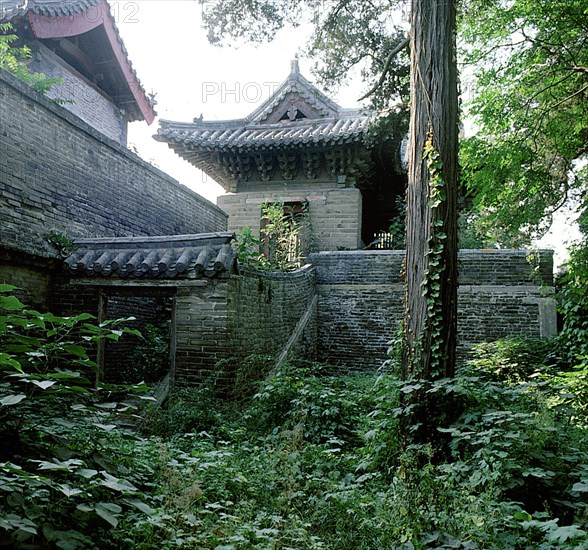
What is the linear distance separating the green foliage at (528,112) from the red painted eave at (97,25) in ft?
27.2

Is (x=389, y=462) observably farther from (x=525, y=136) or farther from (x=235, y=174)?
(x=235, y=174)

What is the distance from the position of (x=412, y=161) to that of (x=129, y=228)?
608 centimetres

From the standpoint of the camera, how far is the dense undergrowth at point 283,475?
2.05 meters

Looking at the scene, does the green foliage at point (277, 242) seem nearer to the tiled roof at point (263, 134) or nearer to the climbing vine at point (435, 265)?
the tiled roof at point (263, 134)

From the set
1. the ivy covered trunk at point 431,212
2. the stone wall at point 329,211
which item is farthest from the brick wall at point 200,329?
the stone wall at point 329,211

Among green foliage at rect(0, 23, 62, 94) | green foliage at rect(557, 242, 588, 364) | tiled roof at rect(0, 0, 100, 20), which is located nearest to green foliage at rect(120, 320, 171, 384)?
green foliage at rect(0, 23, 62, 94)

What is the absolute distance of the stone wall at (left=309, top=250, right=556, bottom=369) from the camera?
9234 mm

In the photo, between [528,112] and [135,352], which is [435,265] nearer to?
[528,112]

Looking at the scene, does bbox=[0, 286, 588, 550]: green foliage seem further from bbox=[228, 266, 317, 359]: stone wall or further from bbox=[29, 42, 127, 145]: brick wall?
bbox=[29, 42, 127, 145]: brick wall

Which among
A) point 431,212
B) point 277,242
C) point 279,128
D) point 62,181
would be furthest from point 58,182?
point 279,128

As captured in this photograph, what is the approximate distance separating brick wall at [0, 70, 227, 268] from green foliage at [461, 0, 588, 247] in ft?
19.2

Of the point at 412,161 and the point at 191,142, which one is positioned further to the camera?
the point at 191,142

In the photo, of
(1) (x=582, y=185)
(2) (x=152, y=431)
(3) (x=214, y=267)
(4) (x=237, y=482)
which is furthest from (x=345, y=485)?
(1) (x=582, y=185)

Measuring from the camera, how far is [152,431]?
5.22 m
